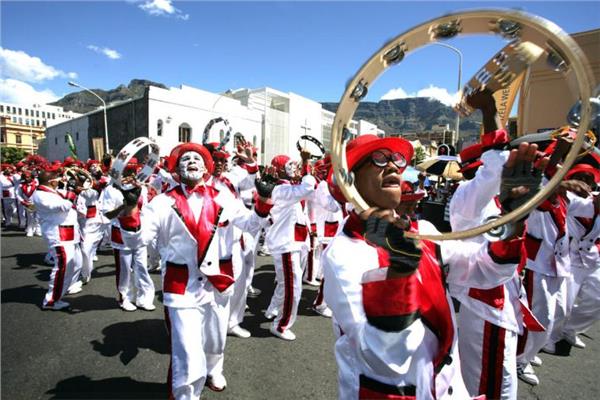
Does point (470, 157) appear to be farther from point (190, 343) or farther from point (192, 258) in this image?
point (190, 343)

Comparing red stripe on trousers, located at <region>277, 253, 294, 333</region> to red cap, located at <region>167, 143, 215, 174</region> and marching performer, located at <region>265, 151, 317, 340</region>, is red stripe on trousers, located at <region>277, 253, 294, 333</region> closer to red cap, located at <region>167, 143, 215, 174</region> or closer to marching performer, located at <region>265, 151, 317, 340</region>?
marching performer, located at <region>265, 151, 317, 340</region>

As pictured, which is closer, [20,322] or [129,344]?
A: [129,344]

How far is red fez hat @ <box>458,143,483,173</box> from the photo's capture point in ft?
8.20

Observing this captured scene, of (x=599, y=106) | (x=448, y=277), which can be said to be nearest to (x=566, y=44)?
(x=599, y=106)

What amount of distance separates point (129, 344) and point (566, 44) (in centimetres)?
517

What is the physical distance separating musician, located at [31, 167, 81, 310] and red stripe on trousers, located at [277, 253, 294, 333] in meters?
3.69

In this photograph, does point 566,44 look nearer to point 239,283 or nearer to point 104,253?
point 239,283

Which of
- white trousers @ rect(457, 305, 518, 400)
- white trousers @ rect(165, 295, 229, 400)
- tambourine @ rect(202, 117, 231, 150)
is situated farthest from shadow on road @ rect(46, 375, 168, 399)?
tambourine @ rect(202, 117, 231, 150)

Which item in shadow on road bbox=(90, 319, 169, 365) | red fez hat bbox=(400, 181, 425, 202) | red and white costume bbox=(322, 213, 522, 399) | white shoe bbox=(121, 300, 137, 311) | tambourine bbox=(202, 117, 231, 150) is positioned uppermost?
tambourine bbox=(202, 117, 231, 150)

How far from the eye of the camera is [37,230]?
12453mm

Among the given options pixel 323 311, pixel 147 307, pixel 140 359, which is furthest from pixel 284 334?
pixel 147 307

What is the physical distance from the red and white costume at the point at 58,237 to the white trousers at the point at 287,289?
3.55m

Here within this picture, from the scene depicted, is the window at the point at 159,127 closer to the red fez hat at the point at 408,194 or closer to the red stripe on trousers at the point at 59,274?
the red stripe on trousers at the point at 59,274

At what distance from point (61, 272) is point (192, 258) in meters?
3.82
